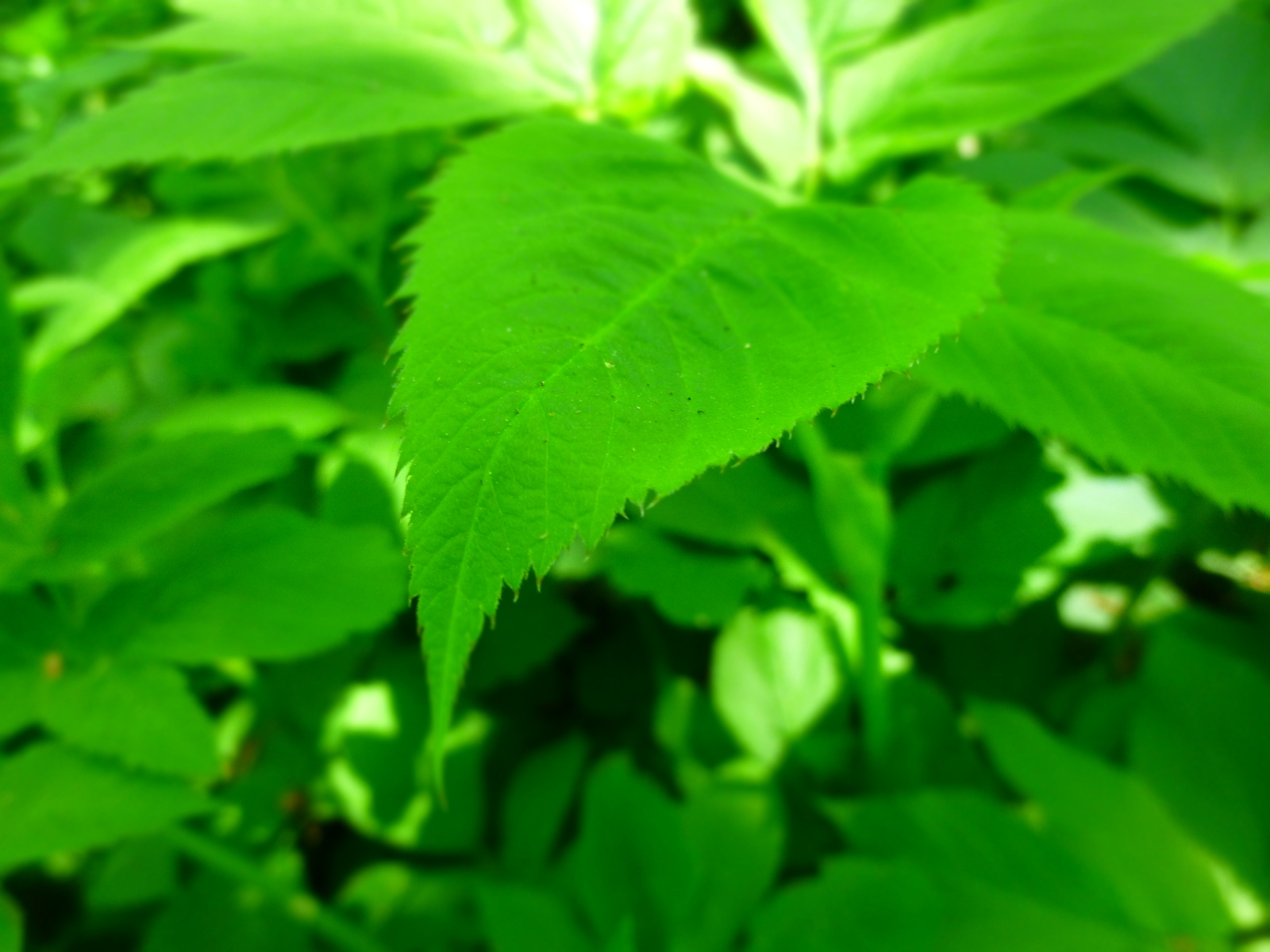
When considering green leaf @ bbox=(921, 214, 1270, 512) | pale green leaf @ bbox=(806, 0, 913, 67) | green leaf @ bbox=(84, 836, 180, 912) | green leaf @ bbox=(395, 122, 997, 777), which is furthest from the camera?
green leaf @ bbox=(84, 836, 180, 912)

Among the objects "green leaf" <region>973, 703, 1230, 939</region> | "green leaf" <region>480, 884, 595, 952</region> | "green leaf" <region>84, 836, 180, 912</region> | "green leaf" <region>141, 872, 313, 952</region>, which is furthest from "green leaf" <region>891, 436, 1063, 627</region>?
"green leaf" <region>84, 836, 180, 912</region>

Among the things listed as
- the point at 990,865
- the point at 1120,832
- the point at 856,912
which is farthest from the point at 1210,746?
the point at 856,912

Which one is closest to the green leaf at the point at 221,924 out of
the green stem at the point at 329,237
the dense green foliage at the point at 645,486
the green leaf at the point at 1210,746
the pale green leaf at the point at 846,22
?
the dense green foliage at the point at 645,486

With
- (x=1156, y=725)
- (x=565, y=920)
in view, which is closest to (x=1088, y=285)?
(x=1156, y=725)

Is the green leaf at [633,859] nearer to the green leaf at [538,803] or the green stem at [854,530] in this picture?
the green leaf at [538,803]

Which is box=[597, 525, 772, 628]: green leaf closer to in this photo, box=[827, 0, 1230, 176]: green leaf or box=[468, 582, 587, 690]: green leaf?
box=[468, 582, 587, 690]: green leaf

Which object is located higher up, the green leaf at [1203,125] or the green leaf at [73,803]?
the green leaf at [1203,125]
